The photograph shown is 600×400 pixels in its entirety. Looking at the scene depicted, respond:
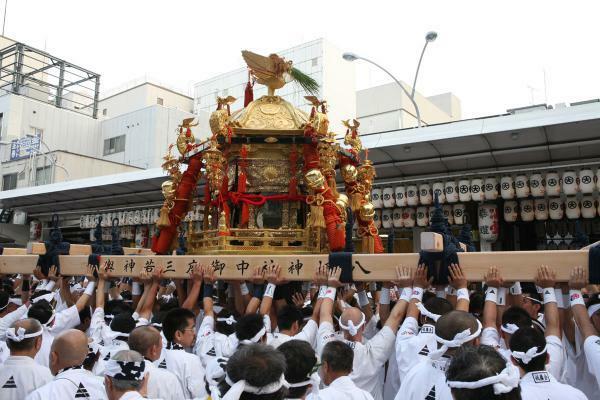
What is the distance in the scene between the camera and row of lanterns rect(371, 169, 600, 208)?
31.7 ft

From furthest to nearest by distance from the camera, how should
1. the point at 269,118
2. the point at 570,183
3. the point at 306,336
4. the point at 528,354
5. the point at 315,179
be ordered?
the point at 570,183
the point at 269,118
the point at 315,179
the point at 306,336
the point at 528,354

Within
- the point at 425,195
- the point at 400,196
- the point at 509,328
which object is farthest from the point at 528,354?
the point at 400,196

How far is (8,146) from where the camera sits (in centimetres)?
2631

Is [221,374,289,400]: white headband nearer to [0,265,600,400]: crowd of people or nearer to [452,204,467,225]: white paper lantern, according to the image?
[0,265,600,400]: crowd of people

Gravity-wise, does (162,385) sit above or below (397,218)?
below

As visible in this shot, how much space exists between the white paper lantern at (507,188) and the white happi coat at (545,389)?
320 inches

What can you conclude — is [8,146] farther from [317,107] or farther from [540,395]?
[540,395]

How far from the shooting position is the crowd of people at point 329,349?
7.36ft

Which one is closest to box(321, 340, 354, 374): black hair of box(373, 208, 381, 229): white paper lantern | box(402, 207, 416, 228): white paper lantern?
box(402, 207, 416, 228): white paper lantern

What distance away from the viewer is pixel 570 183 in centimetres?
971

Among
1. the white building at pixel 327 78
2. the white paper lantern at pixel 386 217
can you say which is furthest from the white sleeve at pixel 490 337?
the white building at pixel 327 78

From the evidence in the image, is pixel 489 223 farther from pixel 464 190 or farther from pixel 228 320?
pixel 228 320

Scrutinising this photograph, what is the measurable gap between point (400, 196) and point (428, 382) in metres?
8.92

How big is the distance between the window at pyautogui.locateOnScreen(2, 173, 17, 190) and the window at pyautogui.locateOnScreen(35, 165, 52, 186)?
1.91 metres
